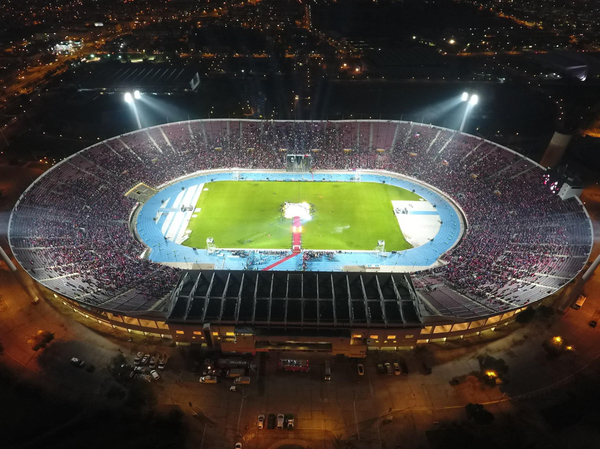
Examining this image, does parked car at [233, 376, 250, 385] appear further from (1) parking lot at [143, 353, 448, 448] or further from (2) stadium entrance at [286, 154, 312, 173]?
(2) stadium entrance at [286, 154, 312, 173]

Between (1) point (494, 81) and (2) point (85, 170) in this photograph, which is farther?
(1) point (494, 81)

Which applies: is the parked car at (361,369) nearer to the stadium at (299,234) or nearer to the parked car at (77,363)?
the stadium at (299,234)

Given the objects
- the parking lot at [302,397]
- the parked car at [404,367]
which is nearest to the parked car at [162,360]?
the parking lot at [302,397]

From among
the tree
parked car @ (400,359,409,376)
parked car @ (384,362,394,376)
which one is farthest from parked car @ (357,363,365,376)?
the tree

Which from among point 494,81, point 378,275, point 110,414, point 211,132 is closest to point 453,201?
point 378,275

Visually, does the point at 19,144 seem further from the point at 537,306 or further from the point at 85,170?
the point at 537,306

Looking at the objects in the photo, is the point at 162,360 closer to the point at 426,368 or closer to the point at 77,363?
the point at 77,363

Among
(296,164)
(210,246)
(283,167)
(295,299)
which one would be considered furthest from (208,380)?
(296,164)
